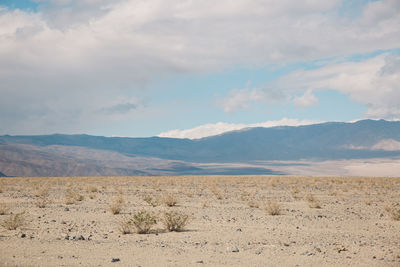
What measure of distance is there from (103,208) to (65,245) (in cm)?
882

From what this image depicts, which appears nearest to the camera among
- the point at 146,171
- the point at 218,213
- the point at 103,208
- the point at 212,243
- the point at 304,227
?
the point at 212,243

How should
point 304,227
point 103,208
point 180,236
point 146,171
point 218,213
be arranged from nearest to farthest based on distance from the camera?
point 180,236 → point 304,227 → point 218,213 → point 103,208 → point 146,171

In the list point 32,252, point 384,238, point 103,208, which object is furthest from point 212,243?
point 103,208

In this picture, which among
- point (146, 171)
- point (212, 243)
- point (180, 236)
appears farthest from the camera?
point (146, 171)

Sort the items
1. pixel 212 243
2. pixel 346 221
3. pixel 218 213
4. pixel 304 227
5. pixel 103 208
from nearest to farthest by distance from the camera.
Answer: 1. pixel 212 243
2. pixel 304 227
3. pixel 346 221
4. pixel 218 213
5. pixel 103 208

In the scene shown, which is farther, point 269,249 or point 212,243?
point 212,243

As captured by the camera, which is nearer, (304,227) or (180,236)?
(180,236)

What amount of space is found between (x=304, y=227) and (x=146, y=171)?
179m

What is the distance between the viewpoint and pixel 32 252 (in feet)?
29.7

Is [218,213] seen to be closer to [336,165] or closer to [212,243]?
[212,243]

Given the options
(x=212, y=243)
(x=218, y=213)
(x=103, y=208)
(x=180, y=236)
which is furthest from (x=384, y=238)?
(x=103, y=208)

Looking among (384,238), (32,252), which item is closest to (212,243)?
(32,252)

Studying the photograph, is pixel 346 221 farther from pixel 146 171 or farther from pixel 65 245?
pixel 146 171

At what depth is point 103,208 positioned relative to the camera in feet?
61.1
